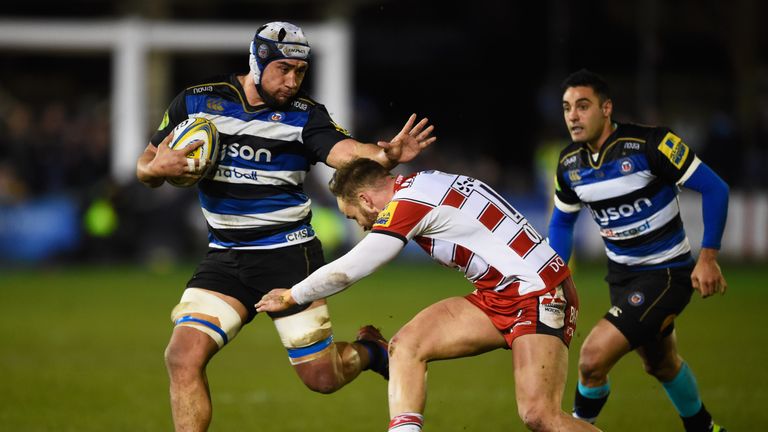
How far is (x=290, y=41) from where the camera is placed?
264 inches

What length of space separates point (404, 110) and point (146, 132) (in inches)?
455

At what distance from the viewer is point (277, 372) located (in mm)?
10812

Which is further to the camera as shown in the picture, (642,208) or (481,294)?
(642,208)

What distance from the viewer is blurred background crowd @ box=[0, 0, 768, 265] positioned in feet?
67.5

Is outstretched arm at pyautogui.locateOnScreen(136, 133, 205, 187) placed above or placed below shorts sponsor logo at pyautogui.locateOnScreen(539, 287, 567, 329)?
above

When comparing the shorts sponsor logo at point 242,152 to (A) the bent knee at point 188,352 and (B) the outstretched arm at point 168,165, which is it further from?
(A) the bent knee at point 188,352

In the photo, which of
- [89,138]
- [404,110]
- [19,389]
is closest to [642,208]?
[19,389]

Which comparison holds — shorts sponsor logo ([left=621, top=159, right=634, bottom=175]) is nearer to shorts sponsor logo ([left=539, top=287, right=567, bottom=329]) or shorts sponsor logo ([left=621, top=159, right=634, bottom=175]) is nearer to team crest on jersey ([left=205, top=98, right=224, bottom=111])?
shorts sponsor logo ([left=539, top=287, right=567, bottom=329])

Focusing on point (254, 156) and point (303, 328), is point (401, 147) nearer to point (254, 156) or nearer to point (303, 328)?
point (254, 156)

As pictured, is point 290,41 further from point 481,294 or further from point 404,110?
point 404,110

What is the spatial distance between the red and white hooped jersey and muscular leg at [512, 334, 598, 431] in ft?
0.87

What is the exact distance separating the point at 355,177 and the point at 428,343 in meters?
0.94

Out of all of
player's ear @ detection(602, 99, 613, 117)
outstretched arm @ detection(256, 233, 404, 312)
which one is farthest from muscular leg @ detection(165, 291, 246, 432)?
player's ear @ detection(602, 99, 613, 117)

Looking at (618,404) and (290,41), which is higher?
(290,41)
